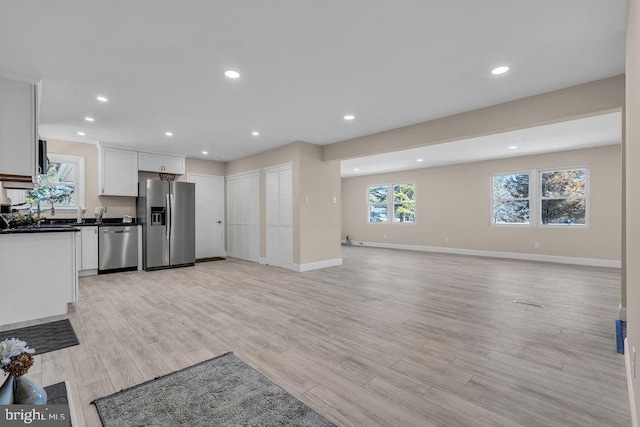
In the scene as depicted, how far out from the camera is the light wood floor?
5.66 ft

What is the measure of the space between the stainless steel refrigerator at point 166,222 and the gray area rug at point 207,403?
175 inches

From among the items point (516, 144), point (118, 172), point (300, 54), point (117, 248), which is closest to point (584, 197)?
point (516, 144)

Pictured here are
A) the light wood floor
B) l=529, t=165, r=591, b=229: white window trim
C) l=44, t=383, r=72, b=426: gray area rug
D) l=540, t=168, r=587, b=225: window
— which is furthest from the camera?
l=540, t=168, r=587, b=225: window

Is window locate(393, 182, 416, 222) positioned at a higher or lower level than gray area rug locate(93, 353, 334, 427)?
higher

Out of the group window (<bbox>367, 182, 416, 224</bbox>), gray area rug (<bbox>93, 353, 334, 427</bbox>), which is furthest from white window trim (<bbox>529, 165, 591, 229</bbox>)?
gray area rug (<bbox>93, 353, 334, 427</bbox>)

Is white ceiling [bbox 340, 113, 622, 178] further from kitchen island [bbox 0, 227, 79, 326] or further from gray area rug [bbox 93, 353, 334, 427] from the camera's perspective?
kitchen island [bbox 0, 227, 79, 326]

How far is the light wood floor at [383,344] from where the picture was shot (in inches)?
67.9

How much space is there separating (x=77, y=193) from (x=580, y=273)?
9.40m

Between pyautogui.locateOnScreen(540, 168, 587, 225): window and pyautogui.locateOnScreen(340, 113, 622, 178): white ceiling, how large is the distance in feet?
1.94

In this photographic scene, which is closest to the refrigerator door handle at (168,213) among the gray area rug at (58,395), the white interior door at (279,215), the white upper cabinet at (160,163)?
the white upper cabinet at (160,163)

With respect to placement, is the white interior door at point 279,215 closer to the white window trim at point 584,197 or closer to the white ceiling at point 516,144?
the white ceiling at point 516,144

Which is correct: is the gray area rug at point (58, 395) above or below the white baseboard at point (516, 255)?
above

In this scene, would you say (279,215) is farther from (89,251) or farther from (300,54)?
(300,54)

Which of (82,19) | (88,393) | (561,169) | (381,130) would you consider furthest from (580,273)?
(82,19)
